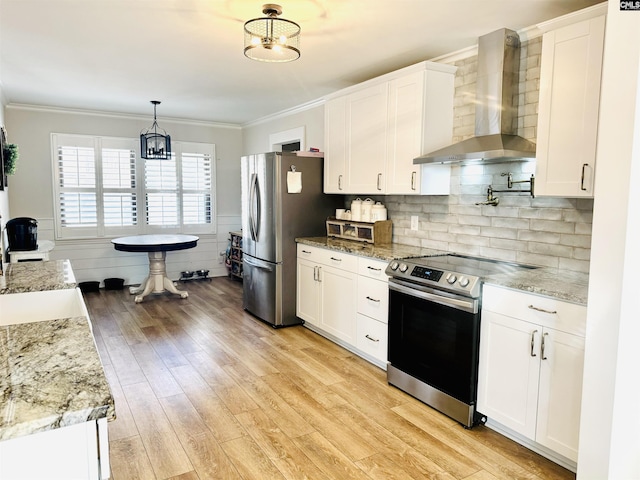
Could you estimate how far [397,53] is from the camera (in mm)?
3467

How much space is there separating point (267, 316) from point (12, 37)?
10.4ft

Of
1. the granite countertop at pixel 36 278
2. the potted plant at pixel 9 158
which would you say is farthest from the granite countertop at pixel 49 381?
the potted plant at pixel 9 158

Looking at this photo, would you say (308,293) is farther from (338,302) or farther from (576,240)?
(576,240)

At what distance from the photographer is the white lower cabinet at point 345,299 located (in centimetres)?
341

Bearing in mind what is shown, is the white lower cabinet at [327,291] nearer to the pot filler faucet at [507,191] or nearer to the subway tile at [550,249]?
the pot filler faucet at [507,191]

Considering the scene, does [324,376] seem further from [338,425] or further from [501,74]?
[501,74]

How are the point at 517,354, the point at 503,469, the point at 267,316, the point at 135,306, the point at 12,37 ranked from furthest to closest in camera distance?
the point at 135,306 < the point at 267,316 < the point at 12,37 < the point at 517,354 < the point at 503,469

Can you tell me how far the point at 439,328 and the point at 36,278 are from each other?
2.36 metres

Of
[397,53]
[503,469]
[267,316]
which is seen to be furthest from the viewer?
[267,316]

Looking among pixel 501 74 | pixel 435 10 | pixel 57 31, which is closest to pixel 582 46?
pixel 501 74

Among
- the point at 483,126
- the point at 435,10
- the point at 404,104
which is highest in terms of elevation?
the point at 435,10

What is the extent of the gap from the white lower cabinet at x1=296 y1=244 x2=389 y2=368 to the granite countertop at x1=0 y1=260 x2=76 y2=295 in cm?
207

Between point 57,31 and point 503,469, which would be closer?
point 503,469

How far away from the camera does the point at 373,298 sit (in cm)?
346
